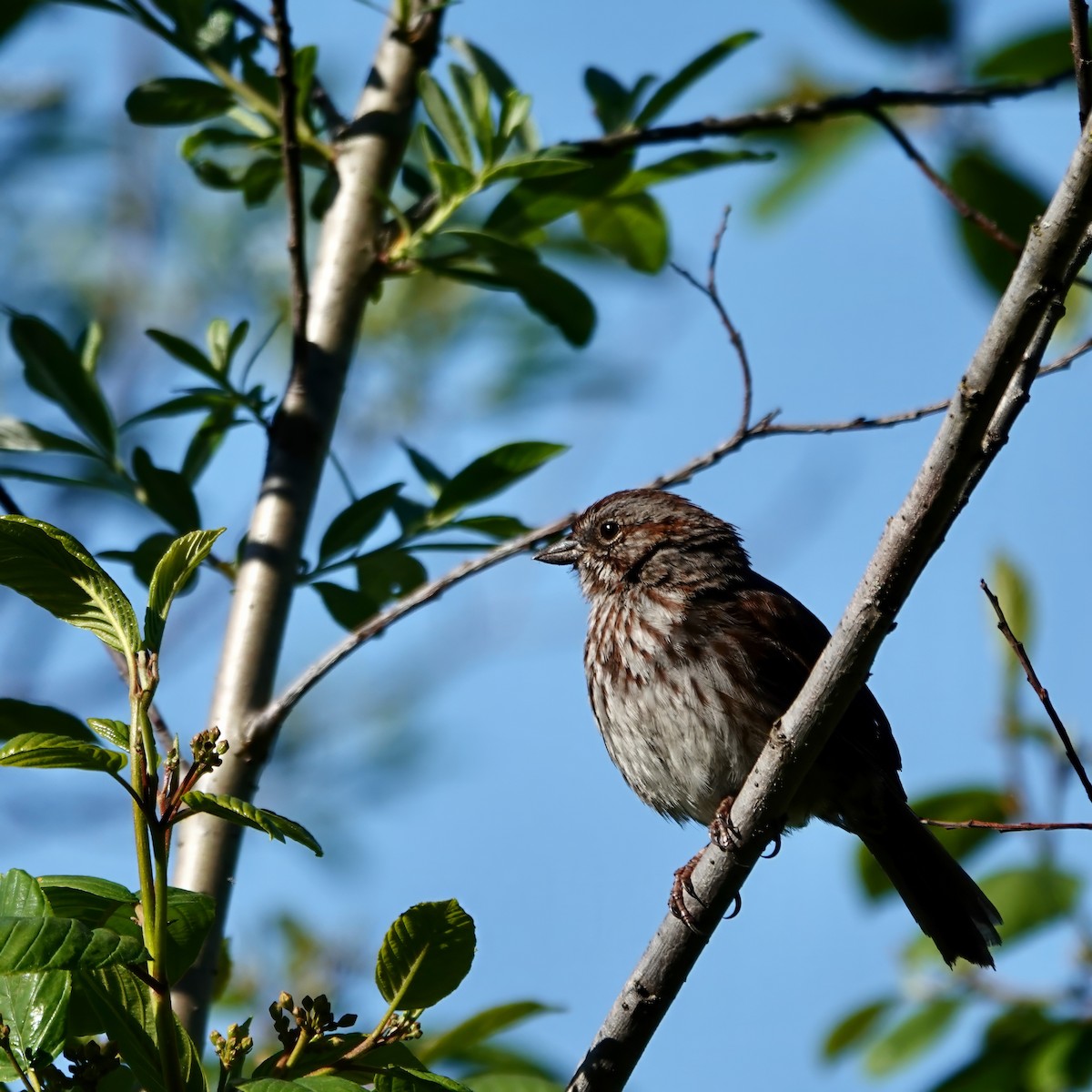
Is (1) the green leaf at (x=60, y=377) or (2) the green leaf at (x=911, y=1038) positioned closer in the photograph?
(1) the green leaf at (x=60, y=377)

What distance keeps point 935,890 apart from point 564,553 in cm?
169

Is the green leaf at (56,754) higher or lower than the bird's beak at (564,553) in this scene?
lower

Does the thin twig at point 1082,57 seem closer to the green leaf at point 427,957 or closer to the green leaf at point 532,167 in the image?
the green leaf at point 532,167

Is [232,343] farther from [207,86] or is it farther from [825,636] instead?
[825,636]

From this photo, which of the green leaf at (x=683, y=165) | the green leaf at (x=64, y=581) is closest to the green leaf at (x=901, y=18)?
the green leaf at (x=683, y=165)

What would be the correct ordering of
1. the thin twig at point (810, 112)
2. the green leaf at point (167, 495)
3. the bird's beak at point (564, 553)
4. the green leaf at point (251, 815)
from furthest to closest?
the bird's beak at point (564, 553)
the thin twig at point (810, 112)
the green leaf at point (167, 495)
the green leaf at point (251, 815)

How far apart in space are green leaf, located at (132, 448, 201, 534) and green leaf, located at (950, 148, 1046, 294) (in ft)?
6.33

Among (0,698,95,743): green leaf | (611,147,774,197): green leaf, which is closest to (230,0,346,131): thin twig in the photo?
(611,147,774,197): green leaf

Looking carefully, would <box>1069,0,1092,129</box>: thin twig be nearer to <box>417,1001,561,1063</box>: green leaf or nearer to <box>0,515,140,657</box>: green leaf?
<box>0,515,140,657</box>: green leaf

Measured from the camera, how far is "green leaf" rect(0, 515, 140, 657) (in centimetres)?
191

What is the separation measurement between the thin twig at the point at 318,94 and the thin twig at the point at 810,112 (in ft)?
2.22

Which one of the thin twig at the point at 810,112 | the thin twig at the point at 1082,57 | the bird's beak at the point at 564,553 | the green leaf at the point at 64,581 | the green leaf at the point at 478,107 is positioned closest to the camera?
the green leaf at the point at 64,581

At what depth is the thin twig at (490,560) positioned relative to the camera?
2.85 m

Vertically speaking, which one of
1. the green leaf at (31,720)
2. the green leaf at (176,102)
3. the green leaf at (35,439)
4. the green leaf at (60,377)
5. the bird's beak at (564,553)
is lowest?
the green leaf at (31,720)
